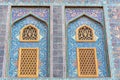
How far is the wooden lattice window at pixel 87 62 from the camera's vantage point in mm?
7534

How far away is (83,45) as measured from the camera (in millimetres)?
7891

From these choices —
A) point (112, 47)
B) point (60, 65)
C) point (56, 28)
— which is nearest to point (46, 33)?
point (56, 28)

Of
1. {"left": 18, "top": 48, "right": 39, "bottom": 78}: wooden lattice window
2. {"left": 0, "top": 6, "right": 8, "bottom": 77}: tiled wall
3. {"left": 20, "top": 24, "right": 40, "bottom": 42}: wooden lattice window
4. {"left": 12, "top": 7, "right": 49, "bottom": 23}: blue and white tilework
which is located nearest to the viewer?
{"left": 18, "top": 48, "right": 39, "bottom": 78}: wooden lattice window

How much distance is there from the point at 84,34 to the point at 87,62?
0.77m

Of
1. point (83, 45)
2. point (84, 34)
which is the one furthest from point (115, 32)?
point (83, 45)

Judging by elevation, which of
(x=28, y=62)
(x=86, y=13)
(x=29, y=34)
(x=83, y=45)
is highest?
(x=86, y=13)

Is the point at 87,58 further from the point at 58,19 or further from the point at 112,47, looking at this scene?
the point at 58,19

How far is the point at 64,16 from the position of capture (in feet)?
26.8

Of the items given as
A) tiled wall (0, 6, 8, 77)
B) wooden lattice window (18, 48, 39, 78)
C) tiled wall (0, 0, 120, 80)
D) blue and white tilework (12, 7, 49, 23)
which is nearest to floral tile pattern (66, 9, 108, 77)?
tiled wall (0, 0, 120, 80)

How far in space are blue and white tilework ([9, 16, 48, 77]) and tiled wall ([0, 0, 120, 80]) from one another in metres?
0.22

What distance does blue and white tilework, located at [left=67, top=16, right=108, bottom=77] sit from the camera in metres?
7.62

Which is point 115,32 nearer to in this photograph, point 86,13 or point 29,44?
point 86,13

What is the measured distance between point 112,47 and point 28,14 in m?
2.32

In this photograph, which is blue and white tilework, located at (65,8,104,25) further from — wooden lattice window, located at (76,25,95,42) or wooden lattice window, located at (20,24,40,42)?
wooden lattice window, located at (20,24,40,42)
